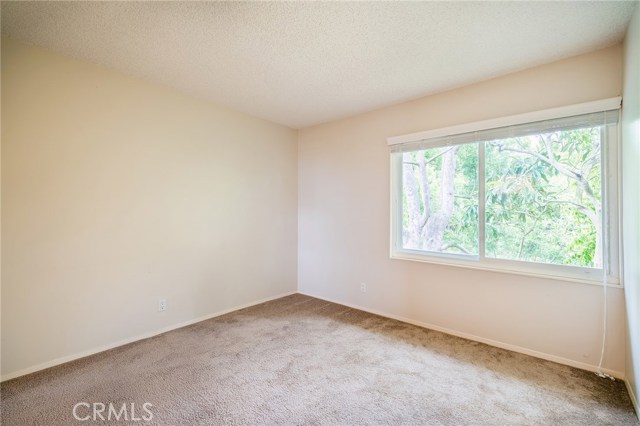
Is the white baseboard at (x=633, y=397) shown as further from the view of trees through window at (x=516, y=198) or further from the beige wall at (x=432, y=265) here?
the view of trees through window at (x=516, y=198)

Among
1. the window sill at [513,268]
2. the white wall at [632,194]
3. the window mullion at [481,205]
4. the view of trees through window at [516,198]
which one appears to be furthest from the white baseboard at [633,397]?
the window mullion at [481,205]

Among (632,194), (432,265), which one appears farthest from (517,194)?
(432,265)

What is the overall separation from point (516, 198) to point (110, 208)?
146 inches

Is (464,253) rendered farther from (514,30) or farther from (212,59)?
(212,59)

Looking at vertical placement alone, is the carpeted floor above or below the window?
below

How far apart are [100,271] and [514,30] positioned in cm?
380

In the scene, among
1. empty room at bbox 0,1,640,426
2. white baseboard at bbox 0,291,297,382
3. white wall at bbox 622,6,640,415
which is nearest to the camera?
white wall at bbox 622,6,640,415

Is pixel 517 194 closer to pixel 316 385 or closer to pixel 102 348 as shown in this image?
pixel 316 385

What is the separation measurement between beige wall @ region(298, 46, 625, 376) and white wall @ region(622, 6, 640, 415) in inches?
8.0

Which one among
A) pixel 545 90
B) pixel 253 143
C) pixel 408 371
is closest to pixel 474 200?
pixel 545 90

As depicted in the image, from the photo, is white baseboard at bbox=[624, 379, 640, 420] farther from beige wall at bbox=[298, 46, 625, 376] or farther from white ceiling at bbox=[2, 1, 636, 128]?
white ceiling at bbox=[2, 1, 636, 128]

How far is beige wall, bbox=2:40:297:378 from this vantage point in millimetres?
2113

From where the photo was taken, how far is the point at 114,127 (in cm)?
256

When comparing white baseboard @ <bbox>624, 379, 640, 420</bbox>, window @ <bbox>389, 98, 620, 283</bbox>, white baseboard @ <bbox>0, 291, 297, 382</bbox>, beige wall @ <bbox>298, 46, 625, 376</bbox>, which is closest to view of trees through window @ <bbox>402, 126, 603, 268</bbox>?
window @ <bbox>389, 98, 620, 283</bbox>
